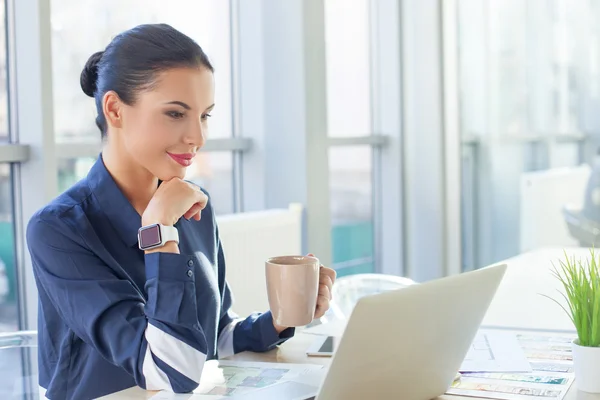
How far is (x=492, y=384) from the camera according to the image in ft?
4.44

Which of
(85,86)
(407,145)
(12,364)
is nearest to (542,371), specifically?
(85,86)

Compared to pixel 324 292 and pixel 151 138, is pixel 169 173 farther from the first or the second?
pixel 324 292

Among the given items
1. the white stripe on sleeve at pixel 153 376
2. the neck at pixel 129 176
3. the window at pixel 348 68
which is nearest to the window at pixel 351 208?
the window at pixel 348 68

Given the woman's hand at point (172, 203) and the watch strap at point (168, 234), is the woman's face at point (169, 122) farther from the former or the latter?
the watch strap at point (168, 234)

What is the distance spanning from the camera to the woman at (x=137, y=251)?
1.44 m

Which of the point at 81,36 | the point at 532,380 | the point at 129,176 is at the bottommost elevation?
the point at 532,380

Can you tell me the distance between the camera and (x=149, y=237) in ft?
4.84

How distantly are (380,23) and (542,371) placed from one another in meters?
3.56

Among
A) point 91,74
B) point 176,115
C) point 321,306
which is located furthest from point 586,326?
point 91,74

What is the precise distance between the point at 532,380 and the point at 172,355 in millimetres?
599

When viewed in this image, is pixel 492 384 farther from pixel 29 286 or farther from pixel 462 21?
pixel 462 21

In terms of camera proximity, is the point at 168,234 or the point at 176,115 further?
the point at 176,115

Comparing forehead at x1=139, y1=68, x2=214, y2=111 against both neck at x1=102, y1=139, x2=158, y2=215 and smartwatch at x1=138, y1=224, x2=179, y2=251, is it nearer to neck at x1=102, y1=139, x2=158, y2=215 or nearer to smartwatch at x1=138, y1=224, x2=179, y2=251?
neck at x1=102, y1=139, x2=158, y2=215

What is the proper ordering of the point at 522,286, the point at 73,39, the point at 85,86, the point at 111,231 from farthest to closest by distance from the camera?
the point at 73,39
the point at 522,286
the point at 85,86
the point at 111,231
